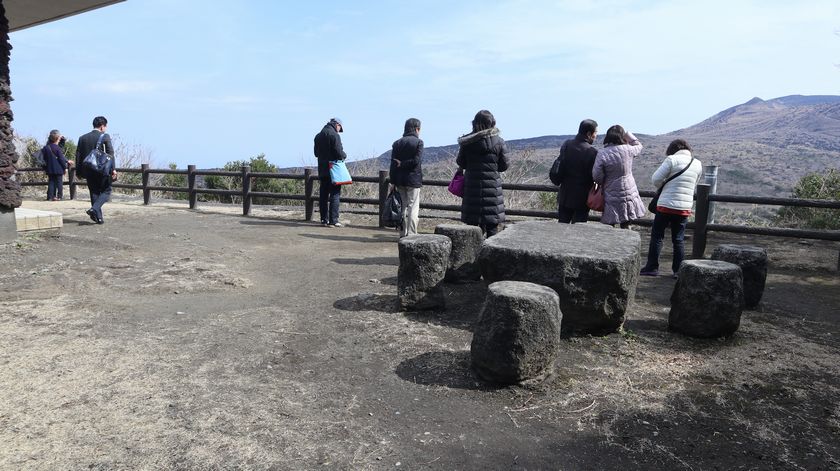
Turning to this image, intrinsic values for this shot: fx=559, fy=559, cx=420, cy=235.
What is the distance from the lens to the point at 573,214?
628cm

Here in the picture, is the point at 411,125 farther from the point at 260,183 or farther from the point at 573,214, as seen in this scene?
the point at 260,183

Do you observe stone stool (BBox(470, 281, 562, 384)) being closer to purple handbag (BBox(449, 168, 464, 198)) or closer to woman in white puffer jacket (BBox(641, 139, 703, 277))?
woman in white puffer jacket (BBox(641, 139, 703, 277))

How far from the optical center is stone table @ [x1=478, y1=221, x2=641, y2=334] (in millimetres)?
4000

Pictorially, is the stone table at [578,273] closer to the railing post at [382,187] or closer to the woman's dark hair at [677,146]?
the woman's dark hair at [677,146]

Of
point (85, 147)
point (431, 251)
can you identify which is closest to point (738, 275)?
Answer: point (431, 251)

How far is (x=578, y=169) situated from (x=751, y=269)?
6.25 ft

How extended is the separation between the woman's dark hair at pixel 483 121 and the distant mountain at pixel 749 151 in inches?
308

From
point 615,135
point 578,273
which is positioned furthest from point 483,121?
point 578,273

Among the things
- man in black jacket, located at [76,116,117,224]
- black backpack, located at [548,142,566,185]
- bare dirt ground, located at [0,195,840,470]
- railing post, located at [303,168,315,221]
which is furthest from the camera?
railing post, located at [303,168,315,221]

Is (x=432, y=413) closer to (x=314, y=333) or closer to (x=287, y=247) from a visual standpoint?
(x=314, y=333)

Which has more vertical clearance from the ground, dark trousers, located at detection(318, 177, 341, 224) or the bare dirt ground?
dark trousers, located at detection(318, 177, 341, 224)

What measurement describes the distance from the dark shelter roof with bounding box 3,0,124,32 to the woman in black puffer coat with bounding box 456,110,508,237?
637cm

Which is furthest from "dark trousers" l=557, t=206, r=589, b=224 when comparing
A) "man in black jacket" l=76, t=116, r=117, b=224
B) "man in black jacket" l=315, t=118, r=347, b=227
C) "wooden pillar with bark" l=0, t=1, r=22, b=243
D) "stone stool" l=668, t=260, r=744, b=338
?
"man in black jacket" l=76, t=116, r=117, b=224

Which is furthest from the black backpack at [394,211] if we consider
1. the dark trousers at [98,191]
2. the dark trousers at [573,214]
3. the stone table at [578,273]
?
the dark trousers at [98,191]
